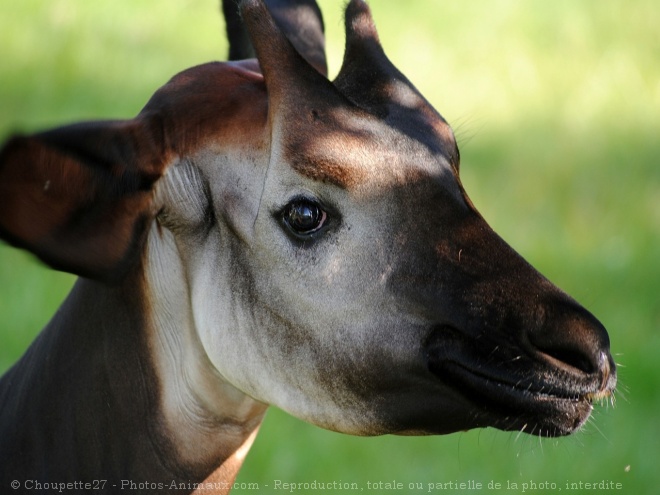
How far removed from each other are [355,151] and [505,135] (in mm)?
7508

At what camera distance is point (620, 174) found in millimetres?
10250

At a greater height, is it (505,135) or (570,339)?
(505,135)

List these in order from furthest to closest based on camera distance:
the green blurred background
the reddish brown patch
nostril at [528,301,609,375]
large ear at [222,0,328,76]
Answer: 1. the green blurred background
2. large ear at [222,0,328,76]
3. the reddish brown patch
4. nostril at [528,301,609,375]

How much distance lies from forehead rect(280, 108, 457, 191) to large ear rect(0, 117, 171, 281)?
0.40 metres

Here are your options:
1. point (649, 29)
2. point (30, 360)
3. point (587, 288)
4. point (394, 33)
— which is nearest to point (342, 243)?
point (30, 360)

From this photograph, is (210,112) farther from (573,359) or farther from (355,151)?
(573,359)

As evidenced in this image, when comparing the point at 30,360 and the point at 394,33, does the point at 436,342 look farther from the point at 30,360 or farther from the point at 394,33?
the point at 394,33

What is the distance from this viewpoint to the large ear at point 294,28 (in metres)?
3.96

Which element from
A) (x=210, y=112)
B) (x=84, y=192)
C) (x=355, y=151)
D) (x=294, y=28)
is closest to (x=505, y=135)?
(x=294, y=28)

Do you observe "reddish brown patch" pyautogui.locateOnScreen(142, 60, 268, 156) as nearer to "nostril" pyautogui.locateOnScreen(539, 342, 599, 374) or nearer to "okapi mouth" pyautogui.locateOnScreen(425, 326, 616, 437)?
"okapi mouth" pyautogui.locateOnScreen(425, 326, 616, 437)

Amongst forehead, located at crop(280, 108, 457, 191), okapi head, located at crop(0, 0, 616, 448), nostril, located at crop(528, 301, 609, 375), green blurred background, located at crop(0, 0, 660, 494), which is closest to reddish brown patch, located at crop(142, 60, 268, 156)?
okapi head, located at crop(0, 0, 616, 448)

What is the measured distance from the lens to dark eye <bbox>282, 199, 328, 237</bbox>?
10.4ft

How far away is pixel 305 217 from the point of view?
10.4 feet

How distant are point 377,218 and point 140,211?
66 cm
